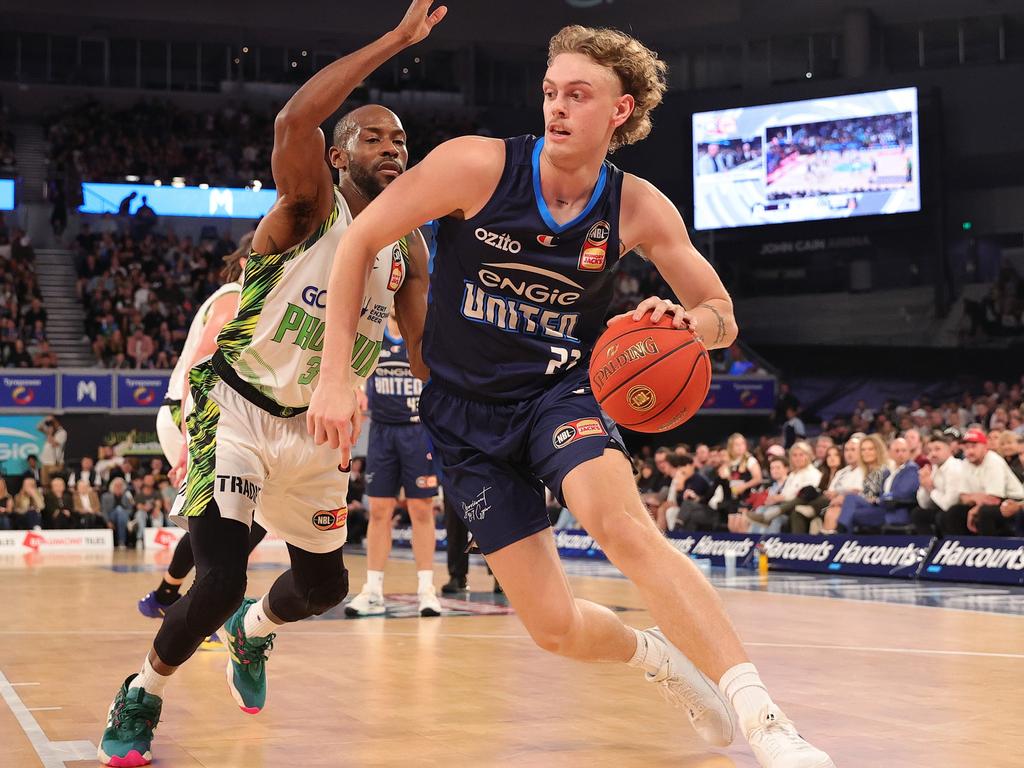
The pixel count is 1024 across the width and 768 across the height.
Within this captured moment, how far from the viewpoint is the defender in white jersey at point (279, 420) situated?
13.9 ft

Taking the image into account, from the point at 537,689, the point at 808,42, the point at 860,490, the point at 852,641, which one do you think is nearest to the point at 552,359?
the point at 537,689

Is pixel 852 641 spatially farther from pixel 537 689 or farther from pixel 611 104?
pixel 611 104

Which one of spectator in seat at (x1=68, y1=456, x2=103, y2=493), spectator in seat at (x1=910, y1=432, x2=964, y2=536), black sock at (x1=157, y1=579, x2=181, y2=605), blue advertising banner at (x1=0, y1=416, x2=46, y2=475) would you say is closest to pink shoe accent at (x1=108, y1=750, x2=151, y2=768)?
black sock at (x1=157, y1=579, x2=181, y2=605)

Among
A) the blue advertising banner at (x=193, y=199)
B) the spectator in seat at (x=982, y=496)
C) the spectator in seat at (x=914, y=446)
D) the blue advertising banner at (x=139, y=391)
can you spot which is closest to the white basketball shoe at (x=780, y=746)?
the spectator in seat at (x=982, y=496)

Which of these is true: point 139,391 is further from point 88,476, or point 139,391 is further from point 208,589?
point 208,589

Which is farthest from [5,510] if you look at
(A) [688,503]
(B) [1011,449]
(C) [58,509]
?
(B) [1011,449]

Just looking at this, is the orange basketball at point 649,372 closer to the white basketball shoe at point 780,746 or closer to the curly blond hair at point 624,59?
the curly blond hair at point 624,59

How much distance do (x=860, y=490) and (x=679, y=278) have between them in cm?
987

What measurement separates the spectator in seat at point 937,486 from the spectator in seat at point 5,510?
13458mm

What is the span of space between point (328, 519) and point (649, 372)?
1.68 metres

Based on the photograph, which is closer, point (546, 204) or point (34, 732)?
point (546, 204)

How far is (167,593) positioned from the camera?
6.98 meters

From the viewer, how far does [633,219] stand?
402cm

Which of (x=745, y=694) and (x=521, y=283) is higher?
(x=521, y=283)
